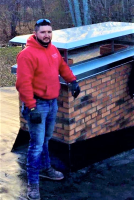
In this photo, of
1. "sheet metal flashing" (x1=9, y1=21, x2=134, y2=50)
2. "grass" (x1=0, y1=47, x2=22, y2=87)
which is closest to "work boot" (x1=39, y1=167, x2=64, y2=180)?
"sheet metal flashing" (x1=9, y1=21, x2=134, y2=50)

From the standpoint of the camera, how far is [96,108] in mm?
4035

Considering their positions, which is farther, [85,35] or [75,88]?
[85,35]

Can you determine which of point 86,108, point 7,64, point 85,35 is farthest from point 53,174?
point 7,64

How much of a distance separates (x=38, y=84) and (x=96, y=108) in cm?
115

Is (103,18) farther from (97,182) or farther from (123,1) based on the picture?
(97,182)

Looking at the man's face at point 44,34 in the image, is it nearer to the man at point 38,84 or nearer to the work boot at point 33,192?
the man at point 38,84

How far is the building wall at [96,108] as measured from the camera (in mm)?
3727

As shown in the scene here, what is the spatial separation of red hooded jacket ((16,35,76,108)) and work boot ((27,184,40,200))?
2.71 ft

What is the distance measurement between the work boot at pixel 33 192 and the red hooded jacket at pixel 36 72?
83 centimetres

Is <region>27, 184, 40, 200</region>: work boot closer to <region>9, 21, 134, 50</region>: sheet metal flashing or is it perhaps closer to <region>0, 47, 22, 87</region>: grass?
<region>9, 21, 134, 50</region>: sheet metal flashing

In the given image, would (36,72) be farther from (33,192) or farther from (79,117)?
(33,192)

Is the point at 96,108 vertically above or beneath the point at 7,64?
above

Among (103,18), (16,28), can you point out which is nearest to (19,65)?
(103,18)

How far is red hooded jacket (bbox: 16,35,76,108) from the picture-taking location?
2955 mm
